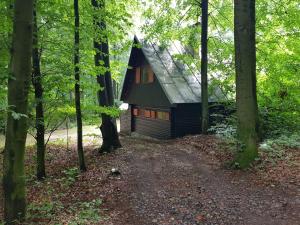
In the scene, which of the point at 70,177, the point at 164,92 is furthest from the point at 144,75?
the point at 70,177

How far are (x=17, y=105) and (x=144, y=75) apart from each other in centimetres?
1844

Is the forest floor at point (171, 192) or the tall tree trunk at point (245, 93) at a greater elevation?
the tall tree trunk at point (245, 93)

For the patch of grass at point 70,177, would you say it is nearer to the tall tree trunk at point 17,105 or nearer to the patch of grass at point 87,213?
the patch of grass at point 87,213

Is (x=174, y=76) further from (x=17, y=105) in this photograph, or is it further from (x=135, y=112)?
(x=17, y=105)

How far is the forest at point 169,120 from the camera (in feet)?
23.5

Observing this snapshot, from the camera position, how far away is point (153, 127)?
24.3 m

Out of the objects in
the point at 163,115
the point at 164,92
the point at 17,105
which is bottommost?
the point at 163,115

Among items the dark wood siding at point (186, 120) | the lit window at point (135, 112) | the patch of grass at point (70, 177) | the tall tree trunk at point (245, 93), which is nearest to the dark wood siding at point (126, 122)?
the lit window at point (135, 112)

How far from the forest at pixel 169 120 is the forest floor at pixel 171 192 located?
0.14 feet

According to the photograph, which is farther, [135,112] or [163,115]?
[135,112]

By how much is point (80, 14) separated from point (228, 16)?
10600 millimetres

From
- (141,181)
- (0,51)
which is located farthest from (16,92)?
(141,181)

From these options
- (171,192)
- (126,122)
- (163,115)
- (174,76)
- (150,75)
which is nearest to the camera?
(171,192)

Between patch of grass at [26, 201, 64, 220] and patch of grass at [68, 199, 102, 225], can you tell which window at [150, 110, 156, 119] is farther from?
patch of grass at [26, 201, 64, 220]
